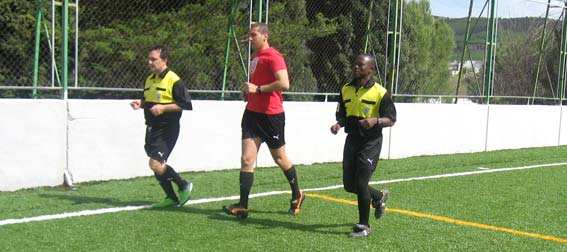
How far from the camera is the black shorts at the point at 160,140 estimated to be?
6738 mm

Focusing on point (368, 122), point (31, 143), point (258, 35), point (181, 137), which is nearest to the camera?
point (368, 122)

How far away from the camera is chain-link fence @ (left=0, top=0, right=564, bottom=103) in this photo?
8.92 meters

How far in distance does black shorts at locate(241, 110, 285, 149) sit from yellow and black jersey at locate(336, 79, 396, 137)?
2.75 feet

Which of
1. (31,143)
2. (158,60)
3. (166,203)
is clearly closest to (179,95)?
(158,60)

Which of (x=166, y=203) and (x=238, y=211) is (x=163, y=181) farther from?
(x=238, y=211)

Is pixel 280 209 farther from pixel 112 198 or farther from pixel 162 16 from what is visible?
pixel 162 16

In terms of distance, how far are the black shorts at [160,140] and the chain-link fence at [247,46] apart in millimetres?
2473

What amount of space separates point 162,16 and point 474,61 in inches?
337

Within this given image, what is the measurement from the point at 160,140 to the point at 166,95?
46 centimetres

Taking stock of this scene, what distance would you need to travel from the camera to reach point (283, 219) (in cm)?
655

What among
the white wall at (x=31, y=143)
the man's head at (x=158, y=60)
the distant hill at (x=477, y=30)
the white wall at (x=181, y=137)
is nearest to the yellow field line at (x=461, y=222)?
the man's head at (x=158, y=60)

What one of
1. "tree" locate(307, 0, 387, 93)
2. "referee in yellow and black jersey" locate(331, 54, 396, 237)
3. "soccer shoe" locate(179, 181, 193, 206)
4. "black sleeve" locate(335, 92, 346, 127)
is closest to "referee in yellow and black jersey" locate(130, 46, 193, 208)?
"soccer shoe" locate(179, 181, 193, 206)

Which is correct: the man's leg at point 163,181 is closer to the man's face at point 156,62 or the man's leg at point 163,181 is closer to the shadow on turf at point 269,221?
the shadow on turf at point 269,221

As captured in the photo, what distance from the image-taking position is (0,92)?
8.43m
